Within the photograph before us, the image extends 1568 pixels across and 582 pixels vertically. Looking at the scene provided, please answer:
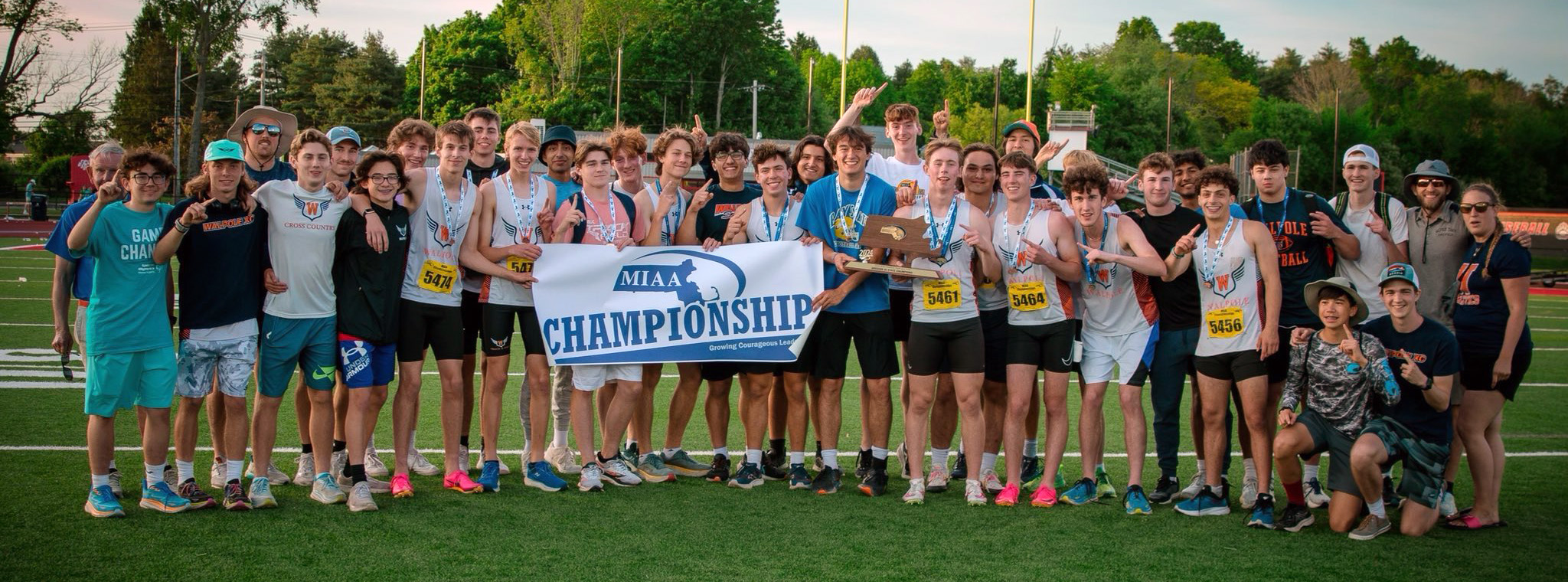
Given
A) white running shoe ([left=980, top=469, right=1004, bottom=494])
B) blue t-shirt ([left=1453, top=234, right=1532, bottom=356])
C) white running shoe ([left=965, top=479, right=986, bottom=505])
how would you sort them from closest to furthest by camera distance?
blue t-shirt ([left=1453, top=234, right=1532, bottom=356])
white running shoe ([left=965, top=479, right=986, bottom=505])
white running shoe ([left=980, top=469, right=1004, bottom=494])

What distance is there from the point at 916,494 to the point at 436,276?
3.11 m

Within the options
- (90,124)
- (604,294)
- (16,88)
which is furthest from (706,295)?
(90,124)

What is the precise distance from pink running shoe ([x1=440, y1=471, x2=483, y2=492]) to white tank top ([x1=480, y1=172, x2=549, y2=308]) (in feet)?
3.47

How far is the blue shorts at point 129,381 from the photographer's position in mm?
5648

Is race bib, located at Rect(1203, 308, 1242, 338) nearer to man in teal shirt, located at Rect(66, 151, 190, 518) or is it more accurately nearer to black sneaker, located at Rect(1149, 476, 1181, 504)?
black sneaker, located at Rect(1149, 476, 1181, 504)

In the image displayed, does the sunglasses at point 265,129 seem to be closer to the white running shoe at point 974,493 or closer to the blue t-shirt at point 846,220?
the blue t-shirt at point 846,220

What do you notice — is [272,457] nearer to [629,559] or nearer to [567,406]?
[567,406]

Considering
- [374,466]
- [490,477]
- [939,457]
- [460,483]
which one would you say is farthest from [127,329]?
[939,457]

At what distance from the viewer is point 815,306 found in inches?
265

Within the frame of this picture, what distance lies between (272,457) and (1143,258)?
225 inches

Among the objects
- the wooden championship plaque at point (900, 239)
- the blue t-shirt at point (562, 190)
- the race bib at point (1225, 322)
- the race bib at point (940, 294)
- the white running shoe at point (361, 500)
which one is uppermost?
the blue t-shirt at point (562, 190)

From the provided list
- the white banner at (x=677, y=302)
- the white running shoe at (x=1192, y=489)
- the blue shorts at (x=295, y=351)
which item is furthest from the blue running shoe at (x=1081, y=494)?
the blue shorts at (x=295, y=351)

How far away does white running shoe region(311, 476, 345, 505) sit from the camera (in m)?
6.06

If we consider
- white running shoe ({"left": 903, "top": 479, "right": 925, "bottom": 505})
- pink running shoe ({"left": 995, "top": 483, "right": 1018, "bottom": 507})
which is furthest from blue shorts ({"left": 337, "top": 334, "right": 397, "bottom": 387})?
pink running shoe ({"left": 995, "top": 483, "right": 1018, "bottom": 507})
